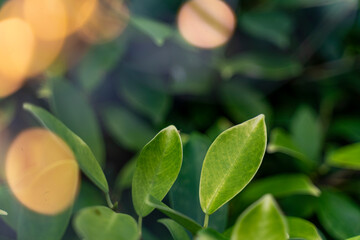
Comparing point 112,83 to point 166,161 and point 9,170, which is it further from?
point 166,161

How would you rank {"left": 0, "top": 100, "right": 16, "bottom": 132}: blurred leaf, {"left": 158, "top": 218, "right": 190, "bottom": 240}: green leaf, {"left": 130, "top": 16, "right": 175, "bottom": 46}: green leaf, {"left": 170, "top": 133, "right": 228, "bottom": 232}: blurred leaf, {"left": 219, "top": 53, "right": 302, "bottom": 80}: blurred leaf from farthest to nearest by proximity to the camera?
{"left": 219, "top": 53, "right": 302, "bottom": 80}: blurred leaf < {"left": 0, "top": 100, "right": 16, "bottom": 132}: blurred leaf < {"left": 130, "top": 16, "right": 175, "bottom": 46}: green leaf < {"left": 170, "top": 133, "right": 228, "bottom": 232}: blurred leaf < {"left": 158, "top": 218, "right": 190, "bottom": 240}: green leaf

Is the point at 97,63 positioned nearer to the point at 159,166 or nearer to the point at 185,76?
the point at 185,76

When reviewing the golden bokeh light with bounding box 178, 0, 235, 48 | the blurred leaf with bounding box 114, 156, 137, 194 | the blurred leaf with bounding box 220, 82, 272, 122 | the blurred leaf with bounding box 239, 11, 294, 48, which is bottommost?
the blurred leaf with bounding box 220, 82, 272, 122

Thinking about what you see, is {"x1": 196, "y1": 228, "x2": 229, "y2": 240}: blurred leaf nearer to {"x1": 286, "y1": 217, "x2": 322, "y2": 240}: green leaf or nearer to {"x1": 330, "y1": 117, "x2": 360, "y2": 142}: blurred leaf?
{"x1": 286, "y1": 217, "x2": 322, "y2": 240}: green leaf

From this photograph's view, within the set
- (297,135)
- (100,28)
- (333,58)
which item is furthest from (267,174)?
(100,28)

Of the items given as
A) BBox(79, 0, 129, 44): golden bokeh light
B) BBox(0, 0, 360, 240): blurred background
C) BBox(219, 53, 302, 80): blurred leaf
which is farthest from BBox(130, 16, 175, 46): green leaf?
BBox(219, 53, 302, 80): blurred leaf

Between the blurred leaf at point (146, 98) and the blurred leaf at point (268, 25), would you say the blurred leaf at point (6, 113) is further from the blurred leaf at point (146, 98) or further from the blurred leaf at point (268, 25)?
the blurred leaf at point (268, 25)
